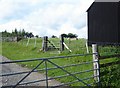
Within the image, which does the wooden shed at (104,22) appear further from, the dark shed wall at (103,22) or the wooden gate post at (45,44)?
the wooden gate post at (45,44)

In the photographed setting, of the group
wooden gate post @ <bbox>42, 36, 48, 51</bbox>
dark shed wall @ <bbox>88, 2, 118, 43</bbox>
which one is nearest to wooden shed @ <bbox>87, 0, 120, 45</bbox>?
dark shed wall @ <bbox>88, 2, 118, 43</bbox>

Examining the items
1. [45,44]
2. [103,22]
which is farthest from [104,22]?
[45,44]

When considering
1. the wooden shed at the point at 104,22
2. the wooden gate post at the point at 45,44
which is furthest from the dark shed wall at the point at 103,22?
the wooden gate post at the point at 45,44

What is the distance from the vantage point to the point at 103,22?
32281mm

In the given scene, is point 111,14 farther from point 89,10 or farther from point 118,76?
point 118,76

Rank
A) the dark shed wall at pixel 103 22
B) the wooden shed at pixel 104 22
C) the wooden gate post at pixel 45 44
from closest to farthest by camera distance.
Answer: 1. the wooden gate post at pixel 45 44
2. the wooden shed at pixel 104 22
3. the dark shed wall at pixel 103 22

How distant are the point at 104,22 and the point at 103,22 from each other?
203 mm

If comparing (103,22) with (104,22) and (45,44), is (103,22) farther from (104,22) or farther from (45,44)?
(45,44)

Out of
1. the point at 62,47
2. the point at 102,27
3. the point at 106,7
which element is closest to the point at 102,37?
the point at 102,27

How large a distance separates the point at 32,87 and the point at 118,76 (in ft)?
11.9

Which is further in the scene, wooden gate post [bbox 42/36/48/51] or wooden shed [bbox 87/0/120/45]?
wooden shed [bbox 87/0/120/45]

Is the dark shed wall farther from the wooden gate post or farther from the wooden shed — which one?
the wooden gate post

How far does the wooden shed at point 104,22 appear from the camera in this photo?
3061 cm

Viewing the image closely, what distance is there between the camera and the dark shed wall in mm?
30828
